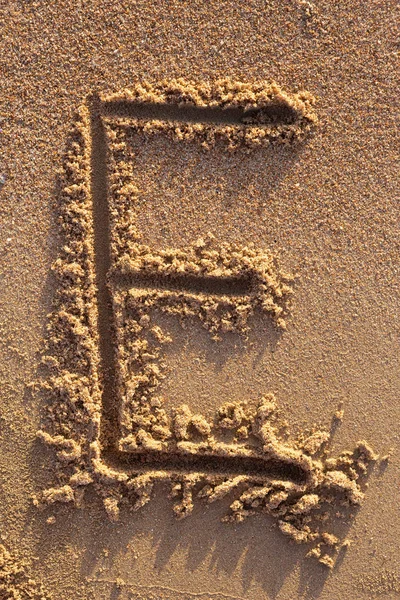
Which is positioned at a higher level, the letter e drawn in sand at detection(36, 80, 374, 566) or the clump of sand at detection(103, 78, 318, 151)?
the clump of sand at detection(103, 78, 318, 151)

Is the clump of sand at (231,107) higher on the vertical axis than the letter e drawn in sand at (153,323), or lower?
higher

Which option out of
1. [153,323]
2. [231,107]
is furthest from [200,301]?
[231,107]

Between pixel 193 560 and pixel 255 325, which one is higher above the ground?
pixel 255 325

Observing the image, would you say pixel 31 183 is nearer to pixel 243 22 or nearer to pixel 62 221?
pixel 62 221

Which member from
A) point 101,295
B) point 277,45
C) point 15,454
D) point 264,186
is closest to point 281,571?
point 15,454
